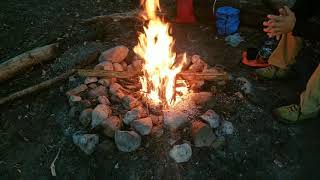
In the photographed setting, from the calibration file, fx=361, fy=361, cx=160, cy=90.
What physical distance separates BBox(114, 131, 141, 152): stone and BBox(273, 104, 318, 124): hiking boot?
5.97 feet

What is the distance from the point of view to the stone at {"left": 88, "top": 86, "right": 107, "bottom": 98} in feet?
15.2

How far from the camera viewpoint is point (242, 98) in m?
4.68

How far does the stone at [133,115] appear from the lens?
4233 millimetres

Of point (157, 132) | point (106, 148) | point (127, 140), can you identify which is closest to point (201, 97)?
point (157, 132)

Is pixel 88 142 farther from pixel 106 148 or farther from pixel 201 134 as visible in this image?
pixel 201 134

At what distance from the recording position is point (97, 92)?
4652 millimetres

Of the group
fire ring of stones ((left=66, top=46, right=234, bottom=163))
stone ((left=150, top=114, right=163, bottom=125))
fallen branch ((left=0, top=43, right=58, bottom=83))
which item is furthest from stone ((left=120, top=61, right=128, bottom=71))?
fallen branch ((left=0, top=43, right=58, bottom=83))

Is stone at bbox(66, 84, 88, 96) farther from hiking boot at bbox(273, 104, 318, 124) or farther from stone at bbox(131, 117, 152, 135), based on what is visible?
hiking boot at bbox(273, 104, 318, 124)

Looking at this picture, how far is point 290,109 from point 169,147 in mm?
1632

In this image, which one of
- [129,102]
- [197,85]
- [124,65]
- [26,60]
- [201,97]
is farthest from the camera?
[26,60]

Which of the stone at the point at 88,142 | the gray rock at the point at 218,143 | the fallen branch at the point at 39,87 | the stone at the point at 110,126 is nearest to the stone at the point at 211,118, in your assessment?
the gray rock at the point at 218,143

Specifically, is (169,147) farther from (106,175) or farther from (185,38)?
(185,38)

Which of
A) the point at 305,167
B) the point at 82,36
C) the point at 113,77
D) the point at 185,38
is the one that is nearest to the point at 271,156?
the point at 305,167

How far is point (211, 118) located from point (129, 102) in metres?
1.01
